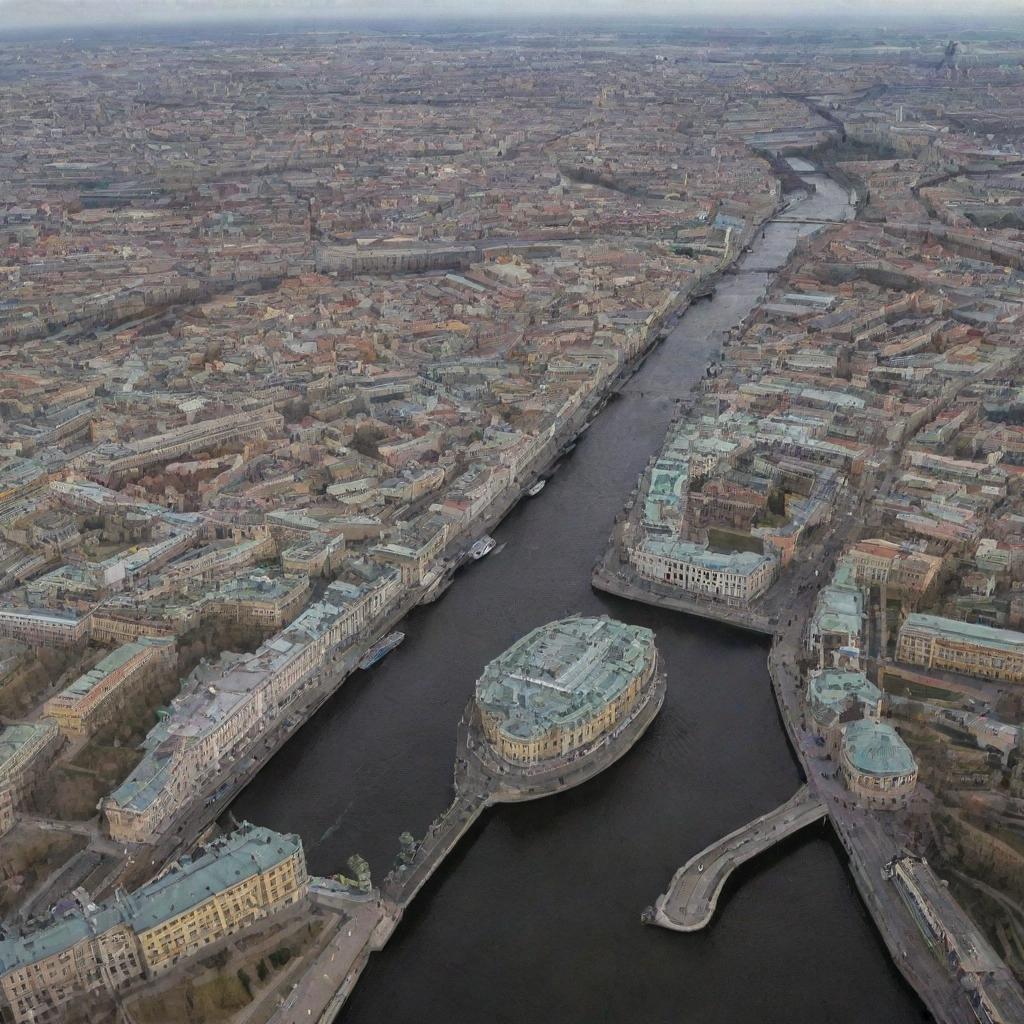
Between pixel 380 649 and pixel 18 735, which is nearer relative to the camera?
pixel 18 735

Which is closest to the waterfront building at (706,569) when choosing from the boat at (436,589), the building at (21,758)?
the boat at (436,589)

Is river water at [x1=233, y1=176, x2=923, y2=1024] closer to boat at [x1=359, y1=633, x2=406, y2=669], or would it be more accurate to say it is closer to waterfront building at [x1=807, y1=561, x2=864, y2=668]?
boat at [x1=359, y1=633, x2=406, y2=669]

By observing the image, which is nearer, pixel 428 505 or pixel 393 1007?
pixel 393 1007

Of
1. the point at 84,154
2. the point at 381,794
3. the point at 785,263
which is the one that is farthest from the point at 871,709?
the point at 84,154

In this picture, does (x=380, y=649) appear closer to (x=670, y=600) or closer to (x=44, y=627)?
(x=670, y=600)

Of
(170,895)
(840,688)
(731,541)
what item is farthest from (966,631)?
(170,895)

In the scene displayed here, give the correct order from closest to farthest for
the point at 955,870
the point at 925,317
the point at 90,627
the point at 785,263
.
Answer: the point at 955,870
the point at 90,627
the point at 925,317
the point at 785,263

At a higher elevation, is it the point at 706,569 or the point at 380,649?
the point at 706,569

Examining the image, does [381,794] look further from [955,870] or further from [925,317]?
[925,317]
